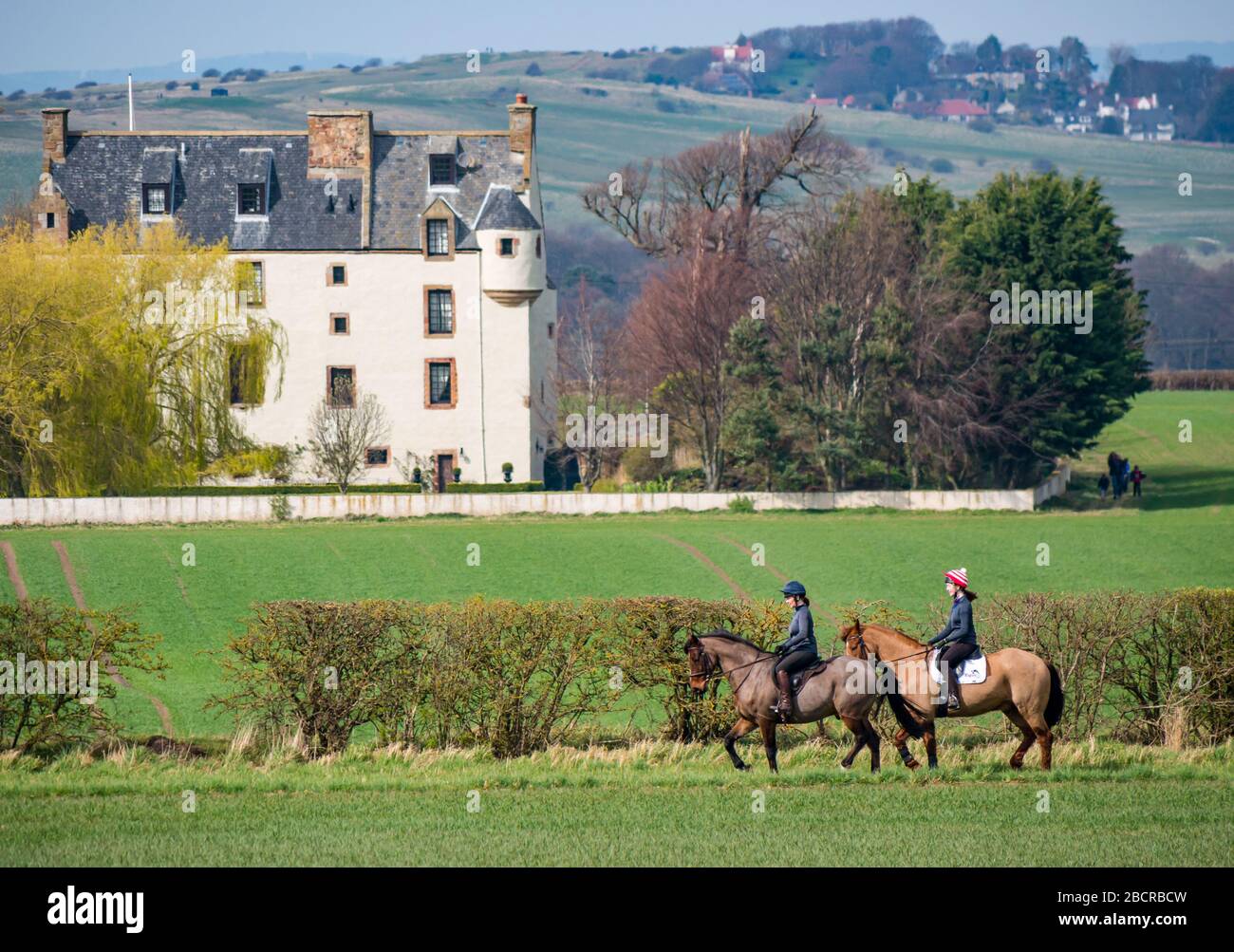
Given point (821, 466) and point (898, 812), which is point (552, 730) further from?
point (821, 466)

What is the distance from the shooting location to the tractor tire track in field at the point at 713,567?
43.8m

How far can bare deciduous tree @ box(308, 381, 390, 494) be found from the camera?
65.2 metres

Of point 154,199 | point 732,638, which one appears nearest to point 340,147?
point 154,199

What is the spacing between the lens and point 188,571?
43.7m

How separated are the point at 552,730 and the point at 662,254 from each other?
2378 inches

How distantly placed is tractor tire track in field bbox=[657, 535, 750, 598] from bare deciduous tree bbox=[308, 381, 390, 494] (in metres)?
17.4

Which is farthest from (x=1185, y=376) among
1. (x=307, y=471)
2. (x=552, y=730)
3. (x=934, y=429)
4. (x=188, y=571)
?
(x=552, y=730)

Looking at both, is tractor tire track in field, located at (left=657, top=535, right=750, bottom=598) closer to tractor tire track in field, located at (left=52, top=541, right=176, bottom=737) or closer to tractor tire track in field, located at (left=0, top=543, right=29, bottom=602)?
tractor tire track in field, located at (left=52, top=541, right=176, bottom=737)

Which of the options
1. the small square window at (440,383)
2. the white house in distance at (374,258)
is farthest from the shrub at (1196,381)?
the small square window at (440,383)

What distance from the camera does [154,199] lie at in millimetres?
70438

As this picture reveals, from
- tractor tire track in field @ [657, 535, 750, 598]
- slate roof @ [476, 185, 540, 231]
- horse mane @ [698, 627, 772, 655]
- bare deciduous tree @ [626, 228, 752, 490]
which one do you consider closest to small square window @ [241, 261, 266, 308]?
slate roof @ [476, 185, 540, 231]

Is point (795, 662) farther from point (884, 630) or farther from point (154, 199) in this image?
point (154, 199)

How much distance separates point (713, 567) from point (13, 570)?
59.7 feet

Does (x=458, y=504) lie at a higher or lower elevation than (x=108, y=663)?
lower
